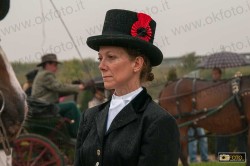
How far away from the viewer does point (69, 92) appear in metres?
6.40

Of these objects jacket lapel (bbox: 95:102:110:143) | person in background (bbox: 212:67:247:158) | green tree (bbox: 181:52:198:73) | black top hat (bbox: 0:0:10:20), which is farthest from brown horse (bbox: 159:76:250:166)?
jacket lapel (bbox: 95:102:110:143)

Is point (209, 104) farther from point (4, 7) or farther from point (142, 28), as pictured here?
point (142, 28)

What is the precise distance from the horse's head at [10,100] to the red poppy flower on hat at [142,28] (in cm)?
194

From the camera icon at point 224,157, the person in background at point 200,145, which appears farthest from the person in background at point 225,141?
the camera icon at point 224,157

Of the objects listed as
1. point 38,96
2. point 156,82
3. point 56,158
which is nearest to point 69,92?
point 38,96

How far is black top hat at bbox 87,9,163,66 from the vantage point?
6.14ft

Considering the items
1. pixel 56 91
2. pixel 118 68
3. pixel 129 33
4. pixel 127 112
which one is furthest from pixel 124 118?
pixel 56 91

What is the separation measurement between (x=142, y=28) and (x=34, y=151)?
4149mm

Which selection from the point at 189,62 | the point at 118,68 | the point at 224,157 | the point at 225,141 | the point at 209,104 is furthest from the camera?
the point at 189,62

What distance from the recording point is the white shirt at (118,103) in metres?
1.91

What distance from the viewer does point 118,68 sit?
6.12 ft

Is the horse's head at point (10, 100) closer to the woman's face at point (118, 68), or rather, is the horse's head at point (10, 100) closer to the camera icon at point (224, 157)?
the camera icon at point (224, 157)

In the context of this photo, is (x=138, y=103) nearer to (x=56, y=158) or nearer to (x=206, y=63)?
(x=56, y=158)

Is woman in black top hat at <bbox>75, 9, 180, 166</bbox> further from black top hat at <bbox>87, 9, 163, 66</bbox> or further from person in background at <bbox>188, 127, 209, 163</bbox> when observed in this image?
person in background at <bbox>188, 127, 209, 163</bbox>
